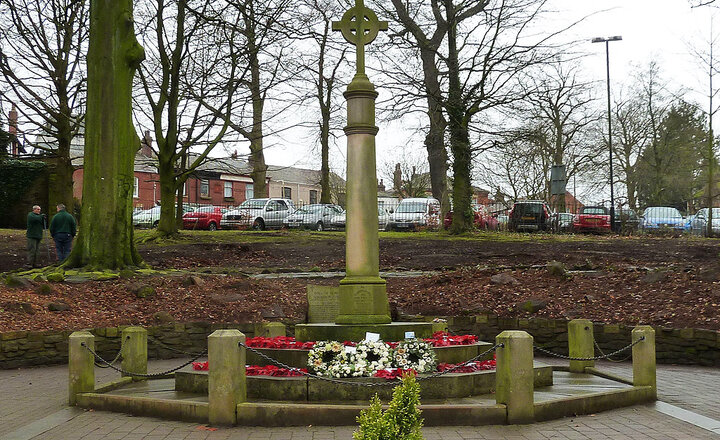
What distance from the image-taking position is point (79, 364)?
28.0 ft

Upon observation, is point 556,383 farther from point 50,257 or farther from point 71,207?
point 71,207

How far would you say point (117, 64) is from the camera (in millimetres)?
16406

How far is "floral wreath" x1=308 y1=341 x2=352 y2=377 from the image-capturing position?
8008 millimetres

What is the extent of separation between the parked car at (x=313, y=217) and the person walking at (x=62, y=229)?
17049mm

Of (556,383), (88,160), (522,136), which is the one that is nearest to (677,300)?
(556,383)

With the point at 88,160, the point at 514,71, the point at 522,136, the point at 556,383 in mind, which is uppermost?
the point at 514,71

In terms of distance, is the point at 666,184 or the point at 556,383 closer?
the point at 556,383

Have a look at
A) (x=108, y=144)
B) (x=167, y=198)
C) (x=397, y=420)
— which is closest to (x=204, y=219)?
(x=167, y=198)

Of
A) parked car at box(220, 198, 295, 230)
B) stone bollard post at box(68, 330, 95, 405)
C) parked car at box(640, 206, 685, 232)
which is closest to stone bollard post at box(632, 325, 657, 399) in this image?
stone bollard post at box(68, 330, 95, 405)

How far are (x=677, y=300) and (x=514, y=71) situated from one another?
1483 centimetres

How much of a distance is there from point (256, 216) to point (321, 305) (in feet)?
90.3

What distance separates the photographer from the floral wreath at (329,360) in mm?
8008

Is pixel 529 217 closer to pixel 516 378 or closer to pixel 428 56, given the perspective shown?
pixel 428 56

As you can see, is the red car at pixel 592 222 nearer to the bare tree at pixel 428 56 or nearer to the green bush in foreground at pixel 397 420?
the bare tree at pixel 428 56
